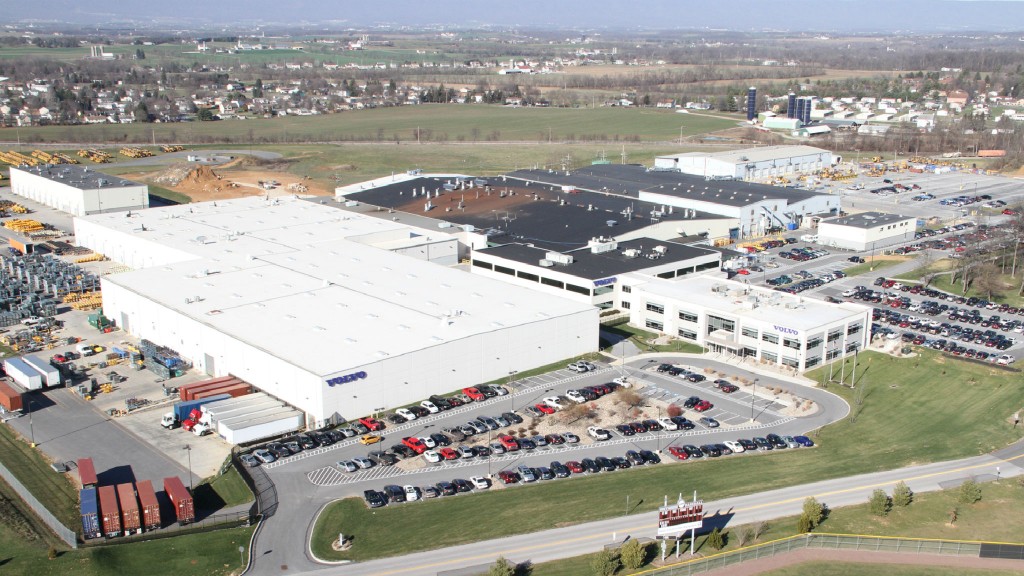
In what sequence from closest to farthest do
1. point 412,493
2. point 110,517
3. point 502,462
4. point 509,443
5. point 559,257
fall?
point 110,517 < point 412,493 < point 502,462 < point 509,443 < point 559,257

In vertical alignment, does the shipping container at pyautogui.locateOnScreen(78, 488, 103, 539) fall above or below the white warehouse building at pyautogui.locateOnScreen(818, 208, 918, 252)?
below

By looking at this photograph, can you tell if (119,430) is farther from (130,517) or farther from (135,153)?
(135,153)

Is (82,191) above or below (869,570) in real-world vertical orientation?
above

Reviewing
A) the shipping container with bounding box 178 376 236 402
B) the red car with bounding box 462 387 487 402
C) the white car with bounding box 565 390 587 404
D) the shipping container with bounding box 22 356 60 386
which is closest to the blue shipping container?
the shipping container with bounding box 178 376 236 402

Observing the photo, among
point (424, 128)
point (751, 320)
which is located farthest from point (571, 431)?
point (424, 128)

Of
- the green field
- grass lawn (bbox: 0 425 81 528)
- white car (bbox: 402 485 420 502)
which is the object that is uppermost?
the green field

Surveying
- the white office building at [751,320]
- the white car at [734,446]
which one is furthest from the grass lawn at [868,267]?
the white car at [734,446]

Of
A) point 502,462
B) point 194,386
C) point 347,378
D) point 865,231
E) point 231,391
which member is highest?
point 865,231

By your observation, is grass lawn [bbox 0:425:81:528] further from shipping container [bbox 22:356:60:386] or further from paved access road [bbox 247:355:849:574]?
paved access road [bbox 247:355:849:574]
